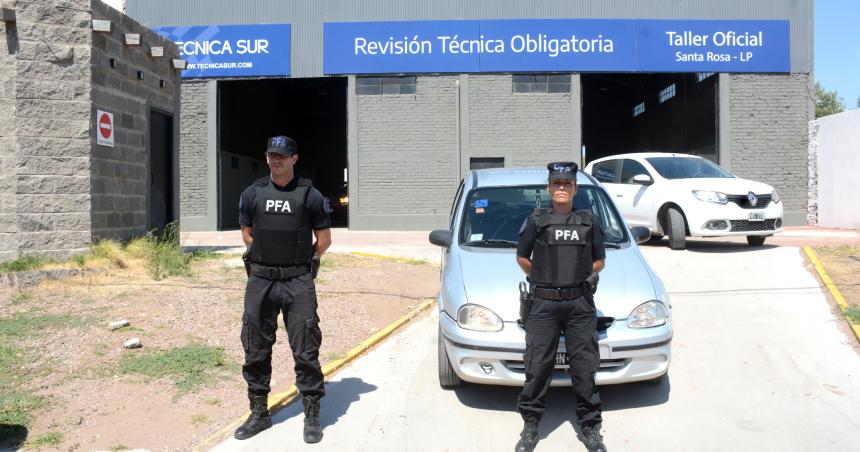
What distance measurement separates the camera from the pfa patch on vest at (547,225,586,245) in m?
3.98

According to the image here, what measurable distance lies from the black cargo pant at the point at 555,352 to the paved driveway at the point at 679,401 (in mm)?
299

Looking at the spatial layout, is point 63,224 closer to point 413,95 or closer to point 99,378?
point 99,378

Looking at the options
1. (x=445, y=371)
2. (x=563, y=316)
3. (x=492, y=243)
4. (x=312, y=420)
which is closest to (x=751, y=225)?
(x=492, y=243)

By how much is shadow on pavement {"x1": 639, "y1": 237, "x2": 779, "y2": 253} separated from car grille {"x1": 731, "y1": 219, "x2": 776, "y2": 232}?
20.6 inches

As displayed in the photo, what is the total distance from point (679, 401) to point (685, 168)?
7306 millimetres

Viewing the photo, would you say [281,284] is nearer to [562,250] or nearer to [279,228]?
[279,228]

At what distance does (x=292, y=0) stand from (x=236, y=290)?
1431 centimetres

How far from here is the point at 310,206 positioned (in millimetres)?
4262

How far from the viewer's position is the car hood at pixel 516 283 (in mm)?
4348

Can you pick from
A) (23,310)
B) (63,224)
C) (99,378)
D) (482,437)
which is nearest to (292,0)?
(63,224)

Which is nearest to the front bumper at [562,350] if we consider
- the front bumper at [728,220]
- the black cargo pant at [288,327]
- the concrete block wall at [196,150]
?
the black cargo pant at [288,327]

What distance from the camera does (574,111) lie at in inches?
789

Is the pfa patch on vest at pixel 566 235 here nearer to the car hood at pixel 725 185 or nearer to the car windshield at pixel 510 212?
the car windshield at pixel 510 212

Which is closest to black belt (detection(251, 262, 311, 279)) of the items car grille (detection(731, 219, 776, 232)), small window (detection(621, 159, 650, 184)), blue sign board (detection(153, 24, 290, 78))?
car grille (detection(731, 219, 776, 232))
